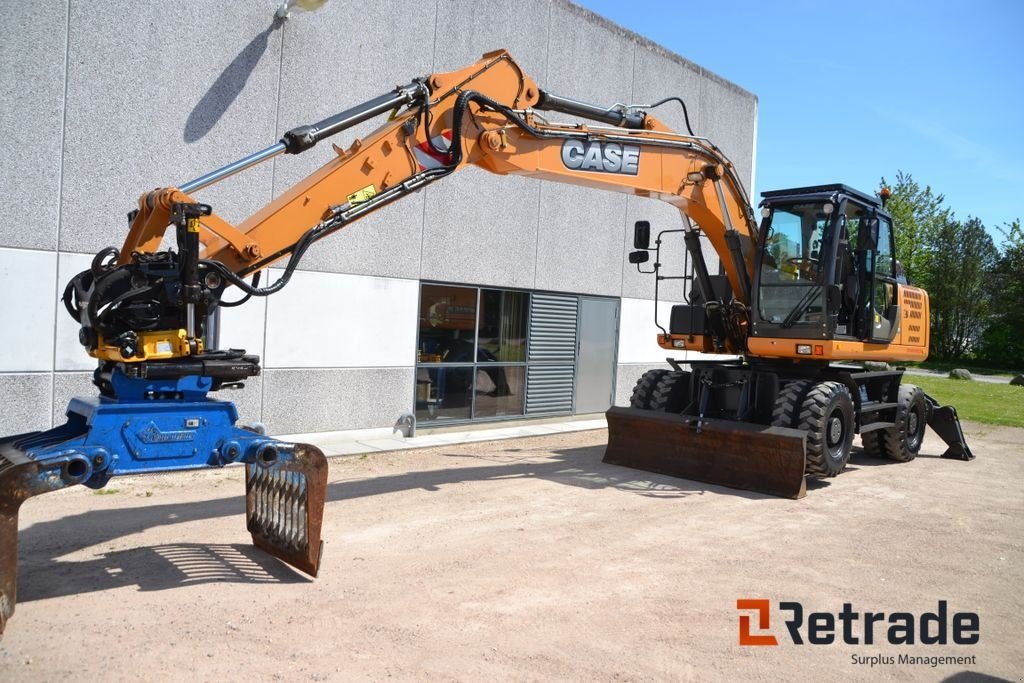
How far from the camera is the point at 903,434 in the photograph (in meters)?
10.8

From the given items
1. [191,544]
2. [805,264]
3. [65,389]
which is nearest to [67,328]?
[65,389]

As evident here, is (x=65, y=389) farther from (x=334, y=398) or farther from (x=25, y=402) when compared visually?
(x=334, y=398)

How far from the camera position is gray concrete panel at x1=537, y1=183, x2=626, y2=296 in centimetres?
1275

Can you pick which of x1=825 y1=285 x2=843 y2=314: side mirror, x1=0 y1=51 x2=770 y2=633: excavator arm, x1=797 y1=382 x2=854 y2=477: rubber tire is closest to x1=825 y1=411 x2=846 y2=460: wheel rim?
x1=797 y1=382 x2=854 y2=477: rubber tire

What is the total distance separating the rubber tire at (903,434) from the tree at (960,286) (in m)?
36.1

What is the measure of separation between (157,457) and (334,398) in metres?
5.41

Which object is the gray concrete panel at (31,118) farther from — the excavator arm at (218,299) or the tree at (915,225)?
the tree at (915,225)

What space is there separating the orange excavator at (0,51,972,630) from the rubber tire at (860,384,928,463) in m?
0.04

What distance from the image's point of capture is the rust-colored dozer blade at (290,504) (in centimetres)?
511

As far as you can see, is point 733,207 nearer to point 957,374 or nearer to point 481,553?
point 481,553

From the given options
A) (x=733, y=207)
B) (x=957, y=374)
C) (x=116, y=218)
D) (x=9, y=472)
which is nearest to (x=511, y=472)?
(x=733, y=207)

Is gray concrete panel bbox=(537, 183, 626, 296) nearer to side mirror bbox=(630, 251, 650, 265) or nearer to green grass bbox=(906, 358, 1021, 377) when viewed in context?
side mirror bbox=(630, 251, 650, 265)

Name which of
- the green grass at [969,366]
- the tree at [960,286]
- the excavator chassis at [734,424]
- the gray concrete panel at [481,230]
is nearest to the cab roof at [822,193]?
the excavator chassis at [734,424]

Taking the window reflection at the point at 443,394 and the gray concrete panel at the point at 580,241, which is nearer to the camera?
the window reflection at the point at 443,394
